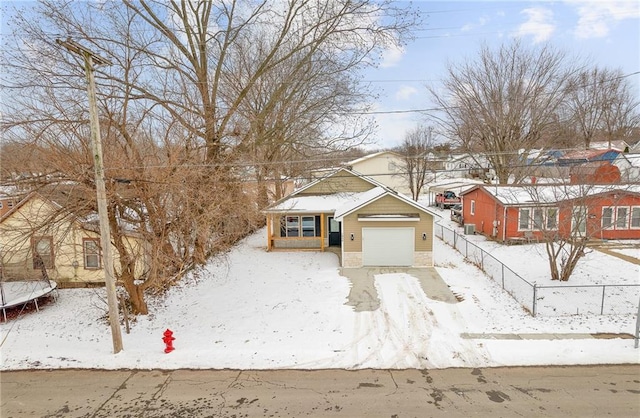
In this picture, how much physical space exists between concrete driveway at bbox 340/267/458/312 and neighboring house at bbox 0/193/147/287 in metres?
7.15

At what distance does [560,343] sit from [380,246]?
775 centimetres

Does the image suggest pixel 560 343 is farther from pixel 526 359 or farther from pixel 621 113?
pixel 621 113

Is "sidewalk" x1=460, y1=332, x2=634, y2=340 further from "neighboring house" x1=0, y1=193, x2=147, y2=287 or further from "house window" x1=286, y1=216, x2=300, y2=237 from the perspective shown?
"house window" x1=286, y1=216, x2=300, y2=237

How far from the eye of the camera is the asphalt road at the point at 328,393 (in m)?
6.33

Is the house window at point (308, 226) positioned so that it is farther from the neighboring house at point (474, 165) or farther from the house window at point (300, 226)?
the neighboring house at point (474, 165)

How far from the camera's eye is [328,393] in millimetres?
6898

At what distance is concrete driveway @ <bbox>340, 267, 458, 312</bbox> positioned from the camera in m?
11.4

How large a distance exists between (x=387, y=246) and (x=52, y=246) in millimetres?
11992

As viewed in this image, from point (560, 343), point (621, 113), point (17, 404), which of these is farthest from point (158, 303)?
point (621, 113)

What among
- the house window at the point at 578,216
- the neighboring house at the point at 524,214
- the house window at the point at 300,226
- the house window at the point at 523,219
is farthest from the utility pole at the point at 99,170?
the house window at the point at 523,219

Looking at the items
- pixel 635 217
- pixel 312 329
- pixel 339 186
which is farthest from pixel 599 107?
pixel 312 329

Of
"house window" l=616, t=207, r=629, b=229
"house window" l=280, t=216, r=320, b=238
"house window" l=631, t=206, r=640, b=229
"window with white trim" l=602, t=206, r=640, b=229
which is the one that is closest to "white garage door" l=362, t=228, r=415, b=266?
"house window" l=280, t=216, r=320, b=238

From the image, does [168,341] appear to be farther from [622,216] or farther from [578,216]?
[622,216]

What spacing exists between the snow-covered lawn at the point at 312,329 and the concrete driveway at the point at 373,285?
0.28 meters
